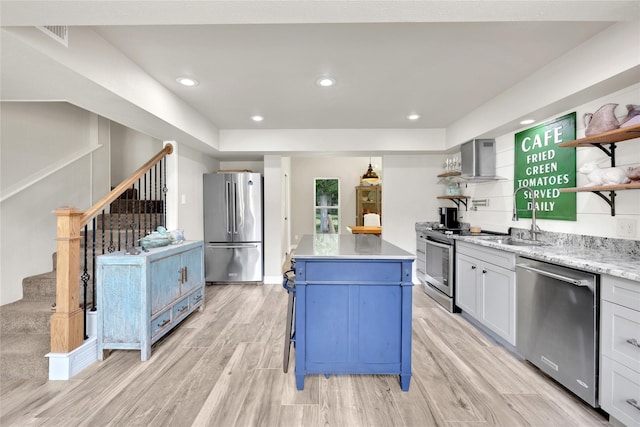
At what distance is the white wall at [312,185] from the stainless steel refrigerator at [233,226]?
3698mm

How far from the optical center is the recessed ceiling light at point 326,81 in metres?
2.57

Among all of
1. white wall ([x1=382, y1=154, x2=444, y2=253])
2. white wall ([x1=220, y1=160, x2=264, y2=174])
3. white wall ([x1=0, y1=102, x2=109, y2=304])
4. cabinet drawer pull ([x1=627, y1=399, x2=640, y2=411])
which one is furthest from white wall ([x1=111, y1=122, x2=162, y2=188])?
cabinet drawer pull ([x1=627, y1=399, x2=640, y2=411])

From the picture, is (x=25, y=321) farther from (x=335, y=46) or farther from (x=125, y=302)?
(x=335, y=46)

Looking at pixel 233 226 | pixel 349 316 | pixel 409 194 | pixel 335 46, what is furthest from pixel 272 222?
pixel 335 46

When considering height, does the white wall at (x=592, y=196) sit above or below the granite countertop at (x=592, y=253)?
above

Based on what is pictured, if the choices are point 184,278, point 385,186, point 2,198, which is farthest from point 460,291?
point 2,198

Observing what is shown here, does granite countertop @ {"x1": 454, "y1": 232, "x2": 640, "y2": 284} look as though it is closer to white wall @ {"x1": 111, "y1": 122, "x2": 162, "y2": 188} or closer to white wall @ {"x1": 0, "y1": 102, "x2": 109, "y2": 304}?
white wall @ {"x1": 0, "y1": 102, "x2": 109, "y2": 304}

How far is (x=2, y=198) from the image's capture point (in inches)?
A: 100

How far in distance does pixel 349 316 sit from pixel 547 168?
2.46m

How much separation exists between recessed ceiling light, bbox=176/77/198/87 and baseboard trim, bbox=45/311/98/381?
7.06 feet

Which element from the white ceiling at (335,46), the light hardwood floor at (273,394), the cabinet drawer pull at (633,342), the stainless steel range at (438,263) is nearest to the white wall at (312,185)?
the stainless steel range at (438,263)

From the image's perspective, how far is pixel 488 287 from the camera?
2744 millimetres

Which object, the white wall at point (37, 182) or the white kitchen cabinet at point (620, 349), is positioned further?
the white wall at point (37, 182)

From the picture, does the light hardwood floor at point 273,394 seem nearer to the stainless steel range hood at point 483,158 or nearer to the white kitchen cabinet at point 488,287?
the white kitchen cabinet at point 488,287
